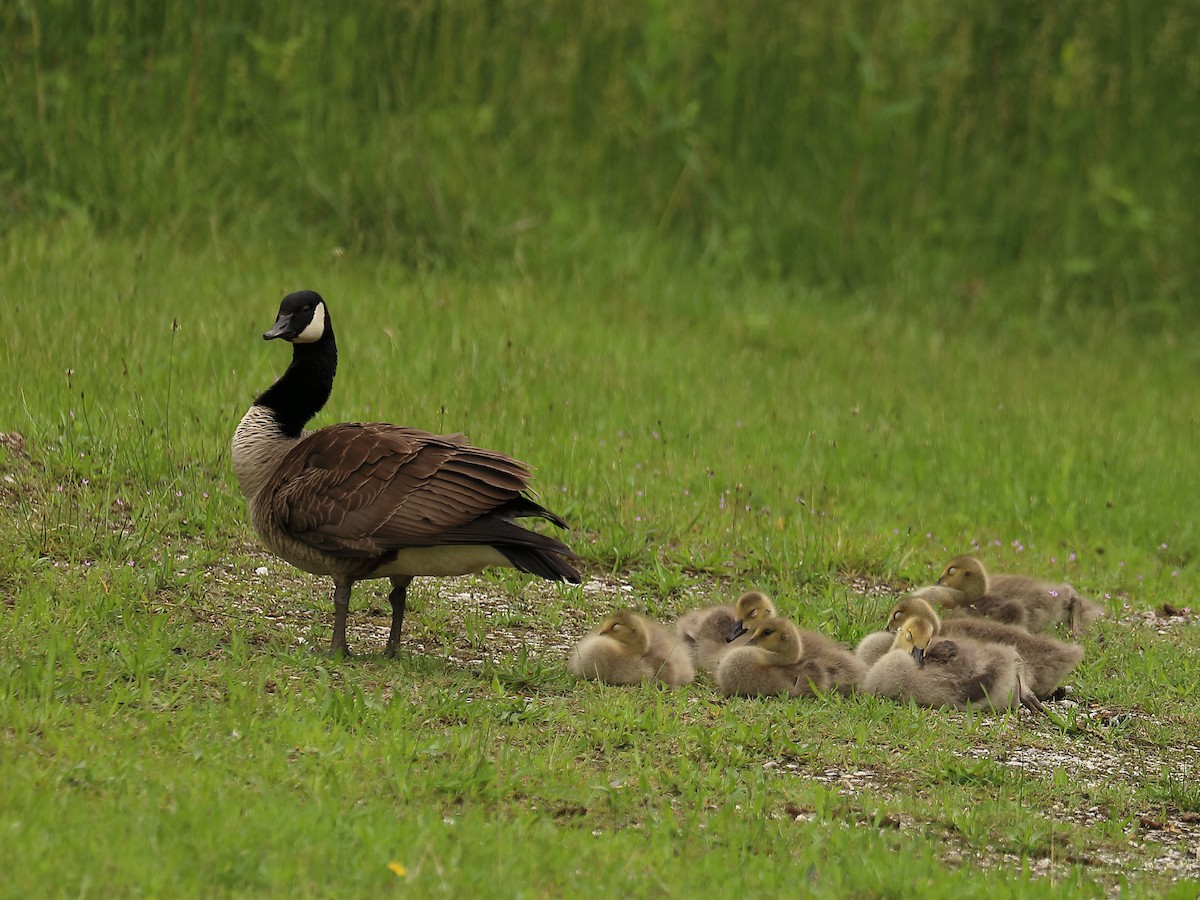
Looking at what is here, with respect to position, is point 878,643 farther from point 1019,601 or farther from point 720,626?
point 1019,601

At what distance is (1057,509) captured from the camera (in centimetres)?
1079

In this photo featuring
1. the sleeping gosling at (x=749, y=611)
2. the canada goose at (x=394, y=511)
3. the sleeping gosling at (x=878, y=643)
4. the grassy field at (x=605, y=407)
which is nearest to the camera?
the grassy field at (x=605, y=407)

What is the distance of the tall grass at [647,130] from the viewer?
46.0 feet

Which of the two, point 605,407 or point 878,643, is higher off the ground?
point 605,407

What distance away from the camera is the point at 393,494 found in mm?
6871

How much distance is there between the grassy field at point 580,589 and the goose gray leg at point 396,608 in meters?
0.19

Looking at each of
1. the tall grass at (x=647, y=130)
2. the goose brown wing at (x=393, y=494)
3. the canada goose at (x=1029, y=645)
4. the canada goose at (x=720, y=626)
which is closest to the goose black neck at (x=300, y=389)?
the goose brown wing at (x=393, y=494)

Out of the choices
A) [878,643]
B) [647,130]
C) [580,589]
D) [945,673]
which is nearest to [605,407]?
[580,589]

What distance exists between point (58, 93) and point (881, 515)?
26.3 feet

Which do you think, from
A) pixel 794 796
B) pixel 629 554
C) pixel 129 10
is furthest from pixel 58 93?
pixel 794 796

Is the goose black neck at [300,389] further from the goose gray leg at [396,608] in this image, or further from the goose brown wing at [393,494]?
the goose gray leg at [396,608]

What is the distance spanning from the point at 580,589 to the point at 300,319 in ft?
7.04

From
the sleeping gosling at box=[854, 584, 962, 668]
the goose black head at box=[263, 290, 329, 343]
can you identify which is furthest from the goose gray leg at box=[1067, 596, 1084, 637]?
the goose black head at box=[263, 290, 329, 343]

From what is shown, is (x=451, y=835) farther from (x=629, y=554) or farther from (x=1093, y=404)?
(x=1093, y=404)
